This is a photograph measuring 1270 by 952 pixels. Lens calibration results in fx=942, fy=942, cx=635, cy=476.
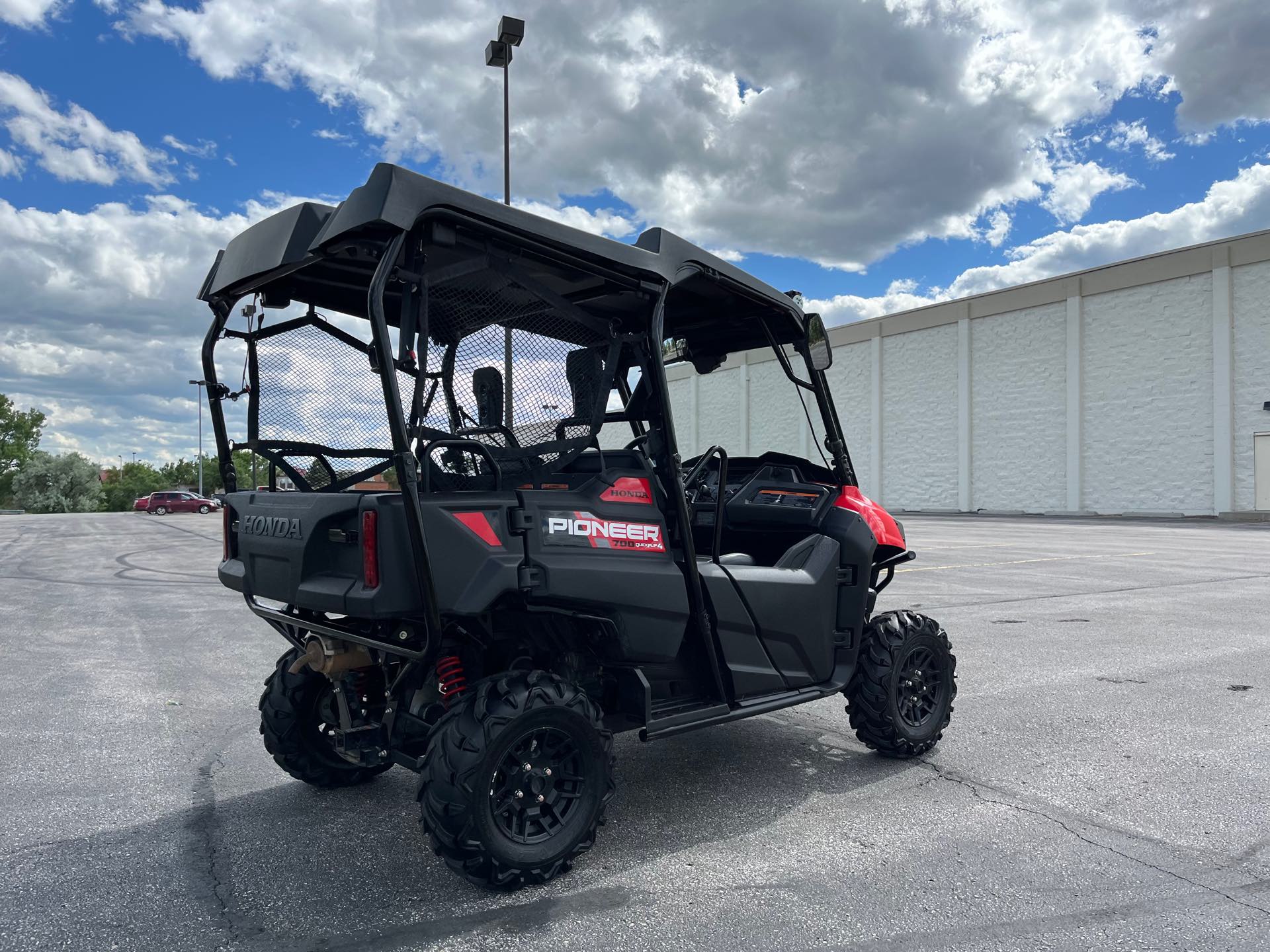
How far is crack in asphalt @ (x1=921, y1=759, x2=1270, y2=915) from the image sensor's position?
3118 mm

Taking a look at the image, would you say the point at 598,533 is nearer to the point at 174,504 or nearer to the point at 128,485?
the point at 174,504

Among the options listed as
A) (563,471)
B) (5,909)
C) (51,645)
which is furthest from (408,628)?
(51,645)

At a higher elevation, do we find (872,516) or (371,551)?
(872,516)

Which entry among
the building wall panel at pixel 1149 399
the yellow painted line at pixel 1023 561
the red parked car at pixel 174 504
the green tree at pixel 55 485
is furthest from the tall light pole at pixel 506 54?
the green tree at pixel 55 485

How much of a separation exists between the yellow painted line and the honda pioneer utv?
34.6 feet

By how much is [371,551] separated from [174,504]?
5743 cm

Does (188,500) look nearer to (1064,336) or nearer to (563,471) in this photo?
(1064,336)

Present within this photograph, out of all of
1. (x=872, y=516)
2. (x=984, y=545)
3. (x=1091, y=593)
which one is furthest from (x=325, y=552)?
(x=984, y=545)

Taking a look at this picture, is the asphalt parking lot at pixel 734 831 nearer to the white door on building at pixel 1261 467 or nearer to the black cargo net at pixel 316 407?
the black cargo net at pixel 316 407

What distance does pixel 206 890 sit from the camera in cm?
319

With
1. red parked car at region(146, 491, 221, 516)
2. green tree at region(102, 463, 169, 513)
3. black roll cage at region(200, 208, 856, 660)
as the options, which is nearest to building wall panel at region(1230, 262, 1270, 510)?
black roll cage at region(200, 208, 856, 660)

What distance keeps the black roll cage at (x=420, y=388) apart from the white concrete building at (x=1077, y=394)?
80.3 ft

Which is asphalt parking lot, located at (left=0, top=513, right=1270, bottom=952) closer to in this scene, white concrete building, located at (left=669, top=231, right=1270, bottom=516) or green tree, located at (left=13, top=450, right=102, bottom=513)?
white concrete building, located at (left=669, top=231, right=1270, bottom=516)

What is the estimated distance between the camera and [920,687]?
4.72m
